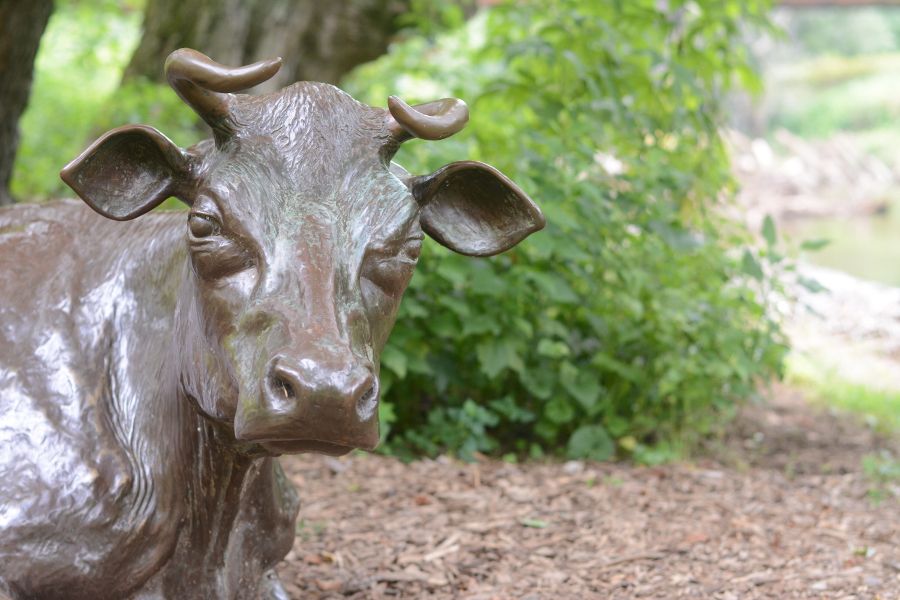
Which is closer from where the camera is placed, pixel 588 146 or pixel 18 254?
pixel 18 254

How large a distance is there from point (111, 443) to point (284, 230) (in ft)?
2.49

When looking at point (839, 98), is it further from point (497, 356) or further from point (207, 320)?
point (207, 320)

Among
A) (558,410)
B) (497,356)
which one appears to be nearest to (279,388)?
(497,356)

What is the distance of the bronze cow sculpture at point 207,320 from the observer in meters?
2.34

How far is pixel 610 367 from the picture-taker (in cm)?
Answer: 560

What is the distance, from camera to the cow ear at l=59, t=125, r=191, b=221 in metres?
2.61

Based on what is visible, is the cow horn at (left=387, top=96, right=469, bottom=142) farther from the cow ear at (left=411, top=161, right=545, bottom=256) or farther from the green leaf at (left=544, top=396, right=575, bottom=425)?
the green leaf at (left=544, top=396, right=575, bottom=425)

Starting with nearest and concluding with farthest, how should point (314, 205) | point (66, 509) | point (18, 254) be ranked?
point (314, 205), point (66, 509), point (18, 254)

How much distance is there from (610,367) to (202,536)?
3.08 m

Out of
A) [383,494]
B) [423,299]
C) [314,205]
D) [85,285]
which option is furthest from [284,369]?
[423,299]

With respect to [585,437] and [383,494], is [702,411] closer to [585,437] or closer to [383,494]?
[585,437]

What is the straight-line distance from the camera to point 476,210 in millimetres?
2904

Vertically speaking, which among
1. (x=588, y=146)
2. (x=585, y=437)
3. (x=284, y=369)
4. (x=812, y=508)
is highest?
(x=284, y=369)

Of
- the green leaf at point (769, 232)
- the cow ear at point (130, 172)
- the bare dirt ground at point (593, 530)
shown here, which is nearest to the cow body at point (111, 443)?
the cow ear at point (130, 172)
